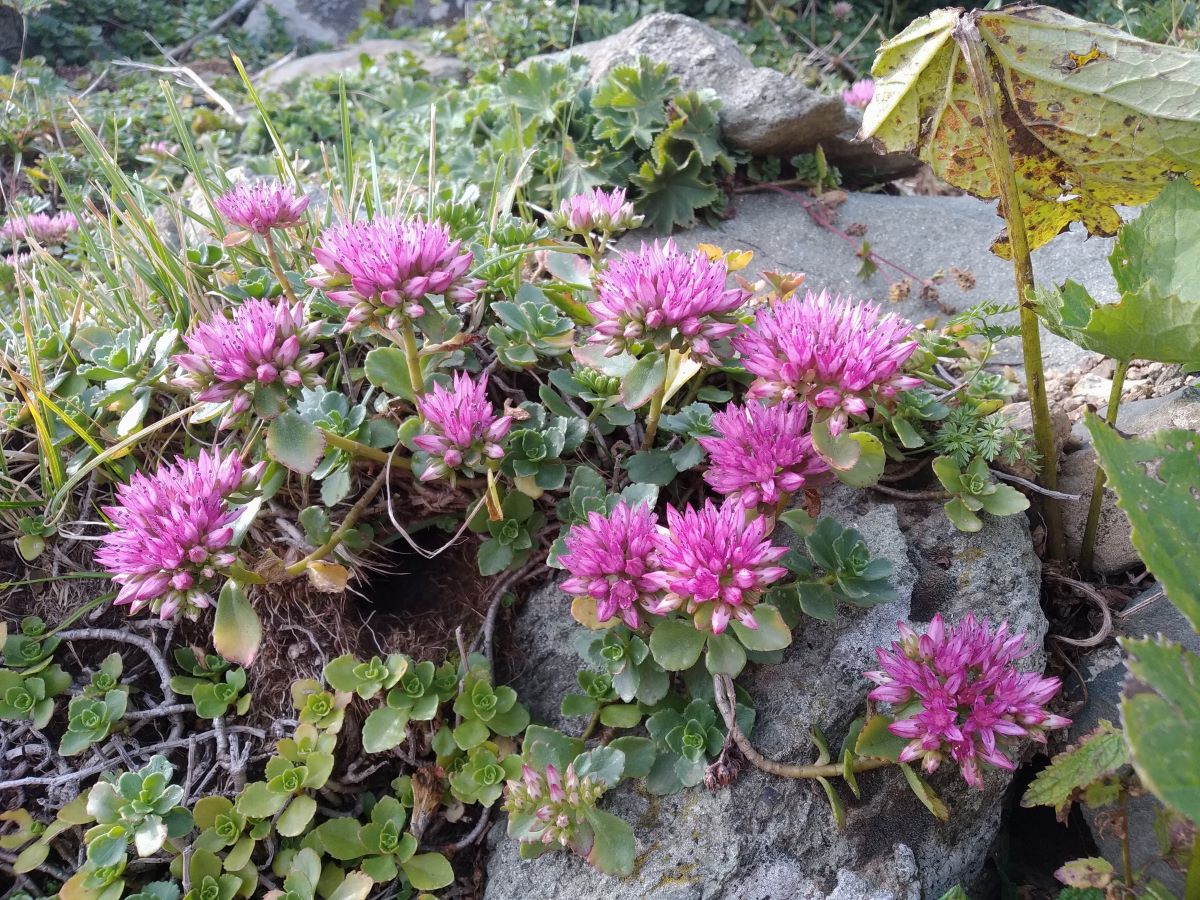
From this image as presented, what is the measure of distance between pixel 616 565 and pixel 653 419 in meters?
0.46

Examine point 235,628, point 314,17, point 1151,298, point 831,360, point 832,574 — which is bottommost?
point 314,17

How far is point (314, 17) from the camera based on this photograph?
25.6 feet

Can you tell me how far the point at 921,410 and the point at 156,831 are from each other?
195cm

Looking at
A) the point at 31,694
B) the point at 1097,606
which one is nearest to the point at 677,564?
the point at 1097,606

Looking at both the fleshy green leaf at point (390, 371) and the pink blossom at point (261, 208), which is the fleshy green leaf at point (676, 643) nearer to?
the fleshy green leaf at point (390, 371)

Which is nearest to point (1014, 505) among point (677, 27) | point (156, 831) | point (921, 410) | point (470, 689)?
point (921, 410)

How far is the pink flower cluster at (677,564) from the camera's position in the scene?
5.18ft

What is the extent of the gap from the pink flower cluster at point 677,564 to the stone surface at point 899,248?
2052 millimetres

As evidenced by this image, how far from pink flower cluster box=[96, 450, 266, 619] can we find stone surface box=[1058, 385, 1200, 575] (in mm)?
2055

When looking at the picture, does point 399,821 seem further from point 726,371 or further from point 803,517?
point 726,371

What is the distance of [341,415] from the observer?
2010 mm

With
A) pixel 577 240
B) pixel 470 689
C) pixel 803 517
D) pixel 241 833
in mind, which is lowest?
pixel 241 833

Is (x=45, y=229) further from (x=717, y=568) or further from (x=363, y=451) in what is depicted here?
(x=717, y=568)

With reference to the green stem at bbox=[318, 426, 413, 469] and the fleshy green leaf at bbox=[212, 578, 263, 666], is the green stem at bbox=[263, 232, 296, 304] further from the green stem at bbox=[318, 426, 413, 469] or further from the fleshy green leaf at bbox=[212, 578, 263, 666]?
the fleshy green leaf at bbox=[212, 578, 263, 666]
